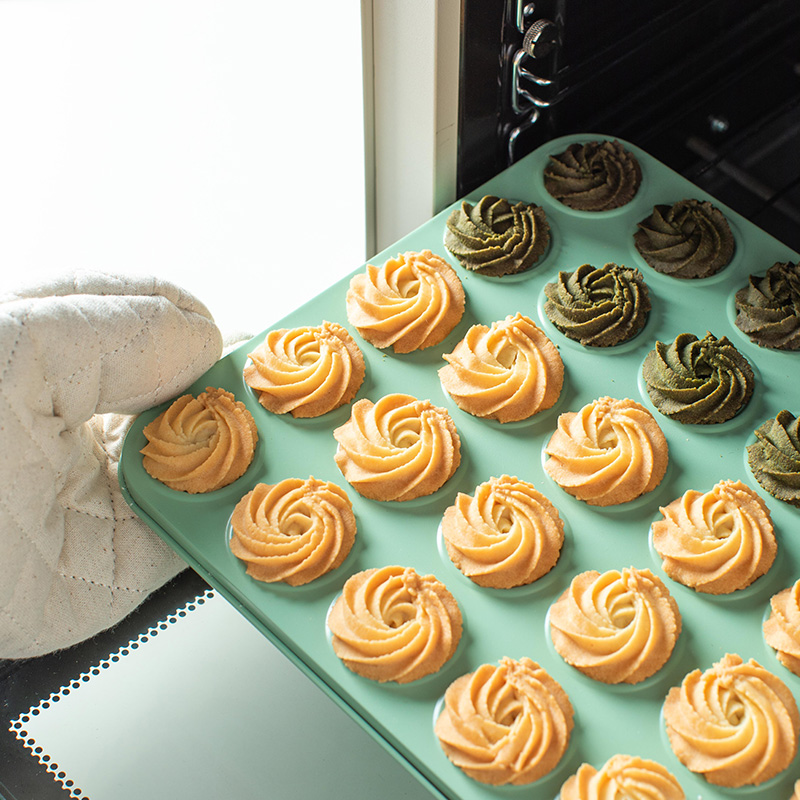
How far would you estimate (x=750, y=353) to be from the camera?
1.48m

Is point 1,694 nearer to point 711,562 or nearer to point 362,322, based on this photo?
point 362,322

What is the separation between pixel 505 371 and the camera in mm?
1424

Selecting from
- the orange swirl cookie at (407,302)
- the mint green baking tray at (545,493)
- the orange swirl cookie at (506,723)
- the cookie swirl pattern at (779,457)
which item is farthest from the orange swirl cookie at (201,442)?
the cookie swirl pattern at (779,457)

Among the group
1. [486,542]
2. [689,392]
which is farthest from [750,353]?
[486,542]

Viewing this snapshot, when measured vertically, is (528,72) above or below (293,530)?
above

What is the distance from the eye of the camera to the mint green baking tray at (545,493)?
3.78ft

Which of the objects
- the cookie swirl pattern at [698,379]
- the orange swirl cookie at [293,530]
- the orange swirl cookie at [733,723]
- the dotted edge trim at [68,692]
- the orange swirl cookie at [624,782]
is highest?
the cookie swirl pattern at [698,379]

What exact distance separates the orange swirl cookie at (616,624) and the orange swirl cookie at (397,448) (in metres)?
0.24

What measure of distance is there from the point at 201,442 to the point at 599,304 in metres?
0.64

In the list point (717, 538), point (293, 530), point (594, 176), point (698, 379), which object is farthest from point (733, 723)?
point (594, 176)

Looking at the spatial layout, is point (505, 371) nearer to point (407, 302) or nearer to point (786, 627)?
point (407, 302)

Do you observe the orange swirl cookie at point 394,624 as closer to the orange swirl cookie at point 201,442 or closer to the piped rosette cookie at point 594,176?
the orange swirl cookie at point 201,442

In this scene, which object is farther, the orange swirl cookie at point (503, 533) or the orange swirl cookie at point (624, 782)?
the orange swirl cookie at point (503, 533)

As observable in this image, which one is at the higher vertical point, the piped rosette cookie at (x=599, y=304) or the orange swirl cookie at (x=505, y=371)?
the piped rosette cookie at (x=599, y=304)
